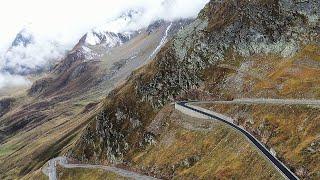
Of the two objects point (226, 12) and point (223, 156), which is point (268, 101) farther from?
point (226, 12)

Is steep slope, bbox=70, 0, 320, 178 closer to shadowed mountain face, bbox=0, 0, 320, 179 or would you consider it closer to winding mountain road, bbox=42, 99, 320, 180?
shadowed mountain face, bbox=0, 0, 320, 179

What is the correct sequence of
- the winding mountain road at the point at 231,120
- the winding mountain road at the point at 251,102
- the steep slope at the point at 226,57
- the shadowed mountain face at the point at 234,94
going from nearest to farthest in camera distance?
the winding mountain road at the point at 251,102 < the winding mountain road at the point at 231,120 < the shadowed mountain face at the point at 234,94 < the steep slope at the point at 226,57

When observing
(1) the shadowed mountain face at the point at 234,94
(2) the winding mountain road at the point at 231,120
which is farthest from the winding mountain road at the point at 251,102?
(1) the shadowed mountain face at the point at 234,94

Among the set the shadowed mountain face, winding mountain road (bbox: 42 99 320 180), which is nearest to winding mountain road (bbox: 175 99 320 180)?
winding mountain road (bbox: 42 99 320 180)

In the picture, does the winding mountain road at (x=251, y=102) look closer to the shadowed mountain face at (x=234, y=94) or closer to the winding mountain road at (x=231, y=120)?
the winding mountain road at (x=231, y=120)

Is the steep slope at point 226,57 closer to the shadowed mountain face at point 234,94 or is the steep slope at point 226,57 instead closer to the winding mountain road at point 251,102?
the shadowed mountain face at point 234,94

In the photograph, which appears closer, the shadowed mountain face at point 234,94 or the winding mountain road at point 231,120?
the winding mountain road at point 231,120

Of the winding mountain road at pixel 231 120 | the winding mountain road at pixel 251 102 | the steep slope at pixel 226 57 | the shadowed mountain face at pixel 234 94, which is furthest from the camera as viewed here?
the steep slope at pixel 226 57

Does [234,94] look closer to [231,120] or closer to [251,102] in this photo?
[251,102]

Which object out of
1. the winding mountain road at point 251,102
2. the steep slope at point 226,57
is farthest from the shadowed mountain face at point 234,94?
the winding mountain road at point 251,102
